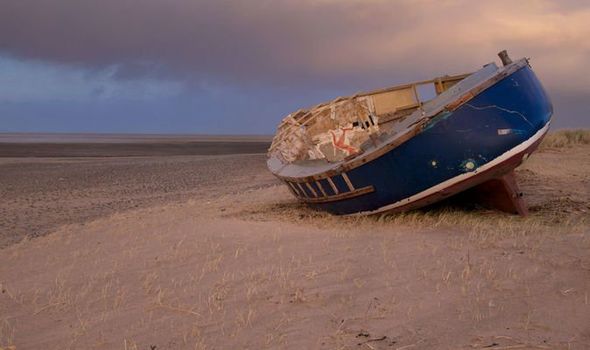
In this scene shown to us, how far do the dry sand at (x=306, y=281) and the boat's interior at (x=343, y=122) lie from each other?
169cm

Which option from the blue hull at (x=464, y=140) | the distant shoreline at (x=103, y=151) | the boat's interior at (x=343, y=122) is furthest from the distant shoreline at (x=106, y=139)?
the blue hull at (x=464, y=140)

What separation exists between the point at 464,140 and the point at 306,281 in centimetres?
397

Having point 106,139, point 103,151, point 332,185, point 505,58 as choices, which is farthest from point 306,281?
point 106,139

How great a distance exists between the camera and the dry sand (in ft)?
15.7

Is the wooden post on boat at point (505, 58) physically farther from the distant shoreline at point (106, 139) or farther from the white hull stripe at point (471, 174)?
the distant shoreline at point (106, 139)

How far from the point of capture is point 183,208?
43.8ft

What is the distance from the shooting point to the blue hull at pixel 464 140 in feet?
29.0

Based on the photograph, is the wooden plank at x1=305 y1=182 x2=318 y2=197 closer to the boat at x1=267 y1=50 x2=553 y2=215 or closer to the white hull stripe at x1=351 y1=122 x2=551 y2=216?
the boat at x1=267 y1=50 x2=553 y2=215

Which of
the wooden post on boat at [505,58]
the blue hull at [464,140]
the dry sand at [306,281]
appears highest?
the wooden post on boat at [505,58]

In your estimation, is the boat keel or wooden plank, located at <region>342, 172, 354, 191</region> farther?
wooden plank, located at <region>342, 172, 354, 191</region>

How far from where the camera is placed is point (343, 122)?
532 inches

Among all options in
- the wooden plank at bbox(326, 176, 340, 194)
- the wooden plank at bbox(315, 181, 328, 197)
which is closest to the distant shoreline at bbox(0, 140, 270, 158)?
the wooden plank at bbox(315, 181, 328, 197)

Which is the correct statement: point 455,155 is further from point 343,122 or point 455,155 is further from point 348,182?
point 343,122

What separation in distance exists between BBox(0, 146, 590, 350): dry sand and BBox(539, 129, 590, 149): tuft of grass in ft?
51.5
